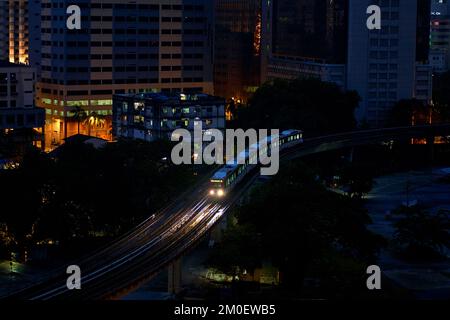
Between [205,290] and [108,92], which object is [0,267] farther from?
[108,92]

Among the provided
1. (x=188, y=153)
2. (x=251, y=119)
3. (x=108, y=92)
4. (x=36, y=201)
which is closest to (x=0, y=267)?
(x=36, y=201)

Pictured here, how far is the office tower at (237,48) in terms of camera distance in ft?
342

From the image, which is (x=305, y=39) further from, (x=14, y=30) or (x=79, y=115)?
(x=14, y=30)

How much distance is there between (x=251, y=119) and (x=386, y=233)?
3127 cm

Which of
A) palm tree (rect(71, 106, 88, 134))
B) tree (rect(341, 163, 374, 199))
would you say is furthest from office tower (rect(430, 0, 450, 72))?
tree (rect(341, 163, 374, 199))

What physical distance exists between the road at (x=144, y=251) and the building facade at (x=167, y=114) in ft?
56.4

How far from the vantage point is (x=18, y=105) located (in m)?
77.9

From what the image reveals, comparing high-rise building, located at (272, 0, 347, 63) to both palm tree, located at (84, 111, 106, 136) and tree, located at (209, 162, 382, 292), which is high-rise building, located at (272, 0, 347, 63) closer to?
palm tree, located at (84, 111, 106, 136)

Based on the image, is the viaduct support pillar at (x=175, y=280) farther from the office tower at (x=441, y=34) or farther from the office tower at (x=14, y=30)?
the office tower at (x=441, y=34)

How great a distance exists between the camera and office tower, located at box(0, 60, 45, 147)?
7562cm
